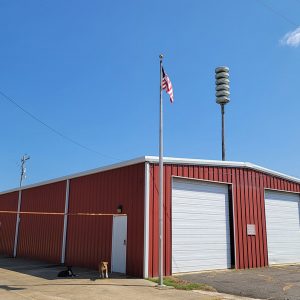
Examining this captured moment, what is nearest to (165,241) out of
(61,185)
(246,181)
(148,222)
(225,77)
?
(148,222)

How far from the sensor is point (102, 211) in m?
17.9

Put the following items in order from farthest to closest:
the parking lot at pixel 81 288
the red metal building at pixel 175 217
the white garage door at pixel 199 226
Answer: the white garage door at pixel 199 226 < the red metal building at pixel 175 217 < the parking lot at pixel 81 288

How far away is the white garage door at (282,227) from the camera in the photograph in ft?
65.8

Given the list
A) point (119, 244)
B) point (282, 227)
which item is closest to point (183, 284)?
point (119, 244)

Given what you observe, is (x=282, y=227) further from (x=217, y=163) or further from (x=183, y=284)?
(x=183, y=284)

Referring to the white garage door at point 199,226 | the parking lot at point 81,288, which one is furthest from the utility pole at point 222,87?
the parking lot at point 81,288

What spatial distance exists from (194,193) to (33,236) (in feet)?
37.2

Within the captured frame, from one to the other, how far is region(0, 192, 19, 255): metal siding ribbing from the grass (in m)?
15.5

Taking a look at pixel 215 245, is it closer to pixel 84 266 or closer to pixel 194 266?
pixel 194 266

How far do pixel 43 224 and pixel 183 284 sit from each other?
1174cm

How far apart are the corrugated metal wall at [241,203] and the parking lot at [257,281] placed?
2.92 feet

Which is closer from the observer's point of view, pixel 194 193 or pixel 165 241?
pixel 165 241

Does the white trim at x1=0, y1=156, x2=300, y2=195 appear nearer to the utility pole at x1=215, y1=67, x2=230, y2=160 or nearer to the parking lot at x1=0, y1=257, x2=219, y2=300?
the parking lot at x1=0, y1=257, x2=219, y2=300

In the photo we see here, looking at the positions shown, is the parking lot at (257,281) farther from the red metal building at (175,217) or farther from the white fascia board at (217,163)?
the white fascia board at (217,163)
